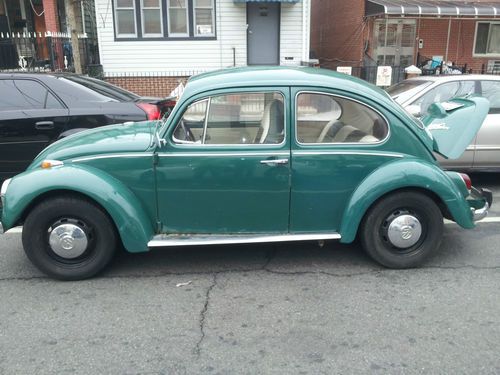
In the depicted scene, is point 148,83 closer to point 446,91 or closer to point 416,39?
point 446,91

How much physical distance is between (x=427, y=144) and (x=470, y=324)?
5.24ft

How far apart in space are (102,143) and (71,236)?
0.84 metres

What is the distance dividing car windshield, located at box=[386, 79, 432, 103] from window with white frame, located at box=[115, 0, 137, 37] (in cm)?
958

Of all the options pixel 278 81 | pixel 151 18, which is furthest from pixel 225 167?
pixel 151 18

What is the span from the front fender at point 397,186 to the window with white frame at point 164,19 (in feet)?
37.9

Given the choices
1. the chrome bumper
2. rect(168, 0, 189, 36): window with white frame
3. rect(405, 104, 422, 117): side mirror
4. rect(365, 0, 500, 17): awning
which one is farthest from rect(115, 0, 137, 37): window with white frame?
the chrome bumper

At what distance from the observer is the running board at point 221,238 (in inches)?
158

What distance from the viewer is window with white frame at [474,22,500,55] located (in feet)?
59.8

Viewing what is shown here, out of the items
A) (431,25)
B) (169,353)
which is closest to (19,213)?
(169,353)

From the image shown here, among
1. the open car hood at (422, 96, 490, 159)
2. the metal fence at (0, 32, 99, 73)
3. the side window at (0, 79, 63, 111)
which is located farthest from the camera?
the metal fence at (0, 32, 99, 73)

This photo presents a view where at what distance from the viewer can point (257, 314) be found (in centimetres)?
358

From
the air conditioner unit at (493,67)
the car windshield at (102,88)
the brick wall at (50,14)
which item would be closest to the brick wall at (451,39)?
the air conditioner unit at (493,67)

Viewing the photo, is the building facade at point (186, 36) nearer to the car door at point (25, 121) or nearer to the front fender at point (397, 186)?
the car door at point (25, 121)

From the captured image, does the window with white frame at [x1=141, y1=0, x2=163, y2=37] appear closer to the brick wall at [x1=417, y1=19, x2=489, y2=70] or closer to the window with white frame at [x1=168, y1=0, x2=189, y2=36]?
the window with white frame at [x1=168, y1=0, x2=189, y2=36]
